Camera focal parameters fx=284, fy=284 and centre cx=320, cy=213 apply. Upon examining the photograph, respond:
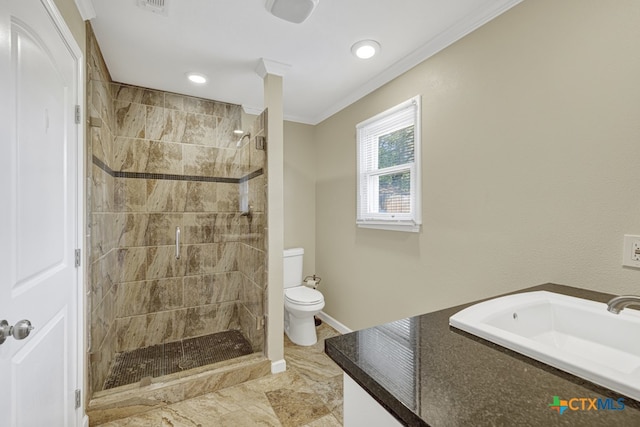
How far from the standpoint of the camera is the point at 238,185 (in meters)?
2.88

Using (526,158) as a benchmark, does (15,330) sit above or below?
below

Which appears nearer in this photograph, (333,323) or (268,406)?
(268,406)

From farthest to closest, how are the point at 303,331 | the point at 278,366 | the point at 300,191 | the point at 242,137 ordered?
the point at 300,191 → the point at 242,137 → the point at 303,331 → the point at 278,366

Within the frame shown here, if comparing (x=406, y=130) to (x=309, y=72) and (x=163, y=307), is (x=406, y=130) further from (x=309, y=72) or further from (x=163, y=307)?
(x=163, y=307)

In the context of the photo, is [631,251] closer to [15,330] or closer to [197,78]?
[15,330]

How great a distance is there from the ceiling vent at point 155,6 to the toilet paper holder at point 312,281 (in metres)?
2.47

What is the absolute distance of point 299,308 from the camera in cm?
252

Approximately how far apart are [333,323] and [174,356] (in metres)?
1.52

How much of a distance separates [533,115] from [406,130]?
909 millimetres

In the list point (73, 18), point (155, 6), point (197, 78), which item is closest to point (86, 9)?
point (73, 18)

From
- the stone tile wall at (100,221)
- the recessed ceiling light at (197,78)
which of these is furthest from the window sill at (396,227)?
the stone tile wall at (100,221)

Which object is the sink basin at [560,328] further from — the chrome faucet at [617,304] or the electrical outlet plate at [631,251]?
the electrical outlet plate at [631,251]

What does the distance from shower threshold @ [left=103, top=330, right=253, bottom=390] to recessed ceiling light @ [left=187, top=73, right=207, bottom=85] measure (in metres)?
2.32

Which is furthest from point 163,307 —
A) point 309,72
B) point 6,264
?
point 309,72
